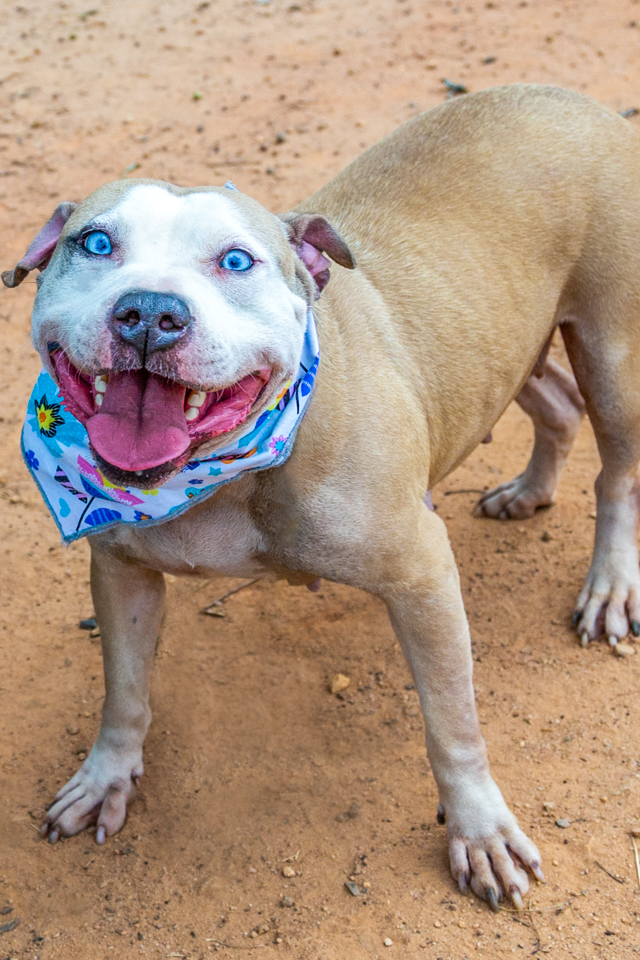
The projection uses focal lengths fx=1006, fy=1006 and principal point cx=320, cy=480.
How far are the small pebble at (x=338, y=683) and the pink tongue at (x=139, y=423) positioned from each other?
66.3 inches

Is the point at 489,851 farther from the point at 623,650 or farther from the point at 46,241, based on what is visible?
the point at 46,241

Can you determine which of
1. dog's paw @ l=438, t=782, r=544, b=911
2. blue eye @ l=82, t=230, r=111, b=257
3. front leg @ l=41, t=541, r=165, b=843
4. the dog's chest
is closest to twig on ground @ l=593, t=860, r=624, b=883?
dog's paw @ l=438, t=782, r=544, b=911

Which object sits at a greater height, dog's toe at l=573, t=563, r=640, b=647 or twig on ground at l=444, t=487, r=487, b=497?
dog's toe at l=573, t=563, r=640, b=647

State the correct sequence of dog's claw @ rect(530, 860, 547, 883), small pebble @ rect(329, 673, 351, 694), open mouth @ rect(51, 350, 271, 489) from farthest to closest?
1. small pebble @ rect(329, 673, 351, 694)
2. dog's claw @ rect(530, 860, 547, 883)
3. open mouth @ rect(51, 350, 271, 489)

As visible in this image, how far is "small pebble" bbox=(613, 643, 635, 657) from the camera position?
12.2 ft

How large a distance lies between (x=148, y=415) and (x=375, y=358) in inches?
33.9

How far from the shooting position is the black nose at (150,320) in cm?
213

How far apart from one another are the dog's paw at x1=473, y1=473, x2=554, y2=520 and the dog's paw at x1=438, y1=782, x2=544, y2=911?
1.73 metres

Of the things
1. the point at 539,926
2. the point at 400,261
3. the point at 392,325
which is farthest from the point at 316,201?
the point at 539,926

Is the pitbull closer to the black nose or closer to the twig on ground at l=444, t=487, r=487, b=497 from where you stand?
the black nose

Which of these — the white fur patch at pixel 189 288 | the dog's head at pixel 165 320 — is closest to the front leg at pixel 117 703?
the dog's head at pixel 165 320

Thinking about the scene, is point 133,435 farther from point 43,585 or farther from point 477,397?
point 43,585

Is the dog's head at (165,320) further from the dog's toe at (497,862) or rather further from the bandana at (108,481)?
the dog's toe at (497,862)

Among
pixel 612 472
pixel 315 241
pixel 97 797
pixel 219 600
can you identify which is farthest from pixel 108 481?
pixel 612 472
